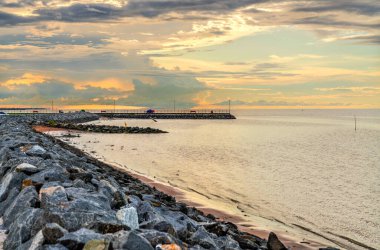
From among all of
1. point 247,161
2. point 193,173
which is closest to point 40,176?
point 193,173

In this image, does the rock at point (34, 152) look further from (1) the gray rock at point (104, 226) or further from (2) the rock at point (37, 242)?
(1) the gray rock at point (104, 226)

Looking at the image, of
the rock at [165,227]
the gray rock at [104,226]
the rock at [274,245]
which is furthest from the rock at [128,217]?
the rock at [274,245]

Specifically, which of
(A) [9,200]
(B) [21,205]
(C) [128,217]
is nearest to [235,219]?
(A) [9,200]

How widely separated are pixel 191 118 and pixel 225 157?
394 ft

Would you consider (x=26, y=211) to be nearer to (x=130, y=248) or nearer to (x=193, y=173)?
(x=130, y=248)

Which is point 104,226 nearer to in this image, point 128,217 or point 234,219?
point 128,217

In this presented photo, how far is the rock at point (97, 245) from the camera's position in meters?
5.40

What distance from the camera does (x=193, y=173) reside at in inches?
1114

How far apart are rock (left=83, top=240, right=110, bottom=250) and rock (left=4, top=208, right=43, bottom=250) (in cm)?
177

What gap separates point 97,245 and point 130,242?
0.44m

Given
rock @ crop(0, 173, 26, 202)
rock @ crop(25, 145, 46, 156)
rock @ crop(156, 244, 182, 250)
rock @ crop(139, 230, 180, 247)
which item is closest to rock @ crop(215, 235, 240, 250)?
rock @ crop(139, 230, 180, 247)

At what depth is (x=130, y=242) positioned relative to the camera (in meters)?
5.32

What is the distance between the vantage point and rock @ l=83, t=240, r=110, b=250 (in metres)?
5.40

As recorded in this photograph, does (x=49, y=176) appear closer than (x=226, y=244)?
No
